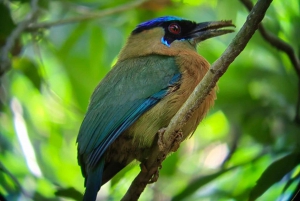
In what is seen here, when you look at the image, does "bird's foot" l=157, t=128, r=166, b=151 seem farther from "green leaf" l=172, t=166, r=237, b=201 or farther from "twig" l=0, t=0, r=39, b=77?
"twig" l=0, t=0, r=39, b=77

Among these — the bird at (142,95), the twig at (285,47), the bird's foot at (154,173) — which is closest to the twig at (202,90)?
the bird's foot at (154,173)

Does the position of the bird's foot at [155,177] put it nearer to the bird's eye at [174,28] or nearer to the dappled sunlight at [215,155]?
the dappled sunlight at [215,155]

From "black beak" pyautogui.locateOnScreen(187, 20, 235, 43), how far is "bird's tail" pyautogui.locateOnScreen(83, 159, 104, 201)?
0.86 meters

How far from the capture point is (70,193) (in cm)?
195

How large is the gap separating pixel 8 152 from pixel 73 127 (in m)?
0.32

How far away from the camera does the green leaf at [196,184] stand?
1961 mm

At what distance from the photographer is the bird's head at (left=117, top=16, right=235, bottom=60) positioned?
258 cm

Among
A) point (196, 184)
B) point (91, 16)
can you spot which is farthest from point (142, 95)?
point (196, 184)

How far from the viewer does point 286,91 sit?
1.97 meters

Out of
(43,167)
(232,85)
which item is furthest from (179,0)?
(43,167)

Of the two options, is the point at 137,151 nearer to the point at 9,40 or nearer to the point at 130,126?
the point at 130,126

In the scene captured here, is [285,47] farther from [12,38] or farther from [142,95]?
[12,38]

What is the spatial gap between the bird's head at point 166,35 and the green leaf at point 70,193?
1.00 metres

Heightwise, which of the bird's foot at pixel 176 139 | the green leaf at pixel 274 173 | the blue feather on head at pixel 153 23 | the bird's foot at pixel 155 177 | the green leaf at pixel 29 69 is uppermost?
the blue feather on head at pixel 153 23
